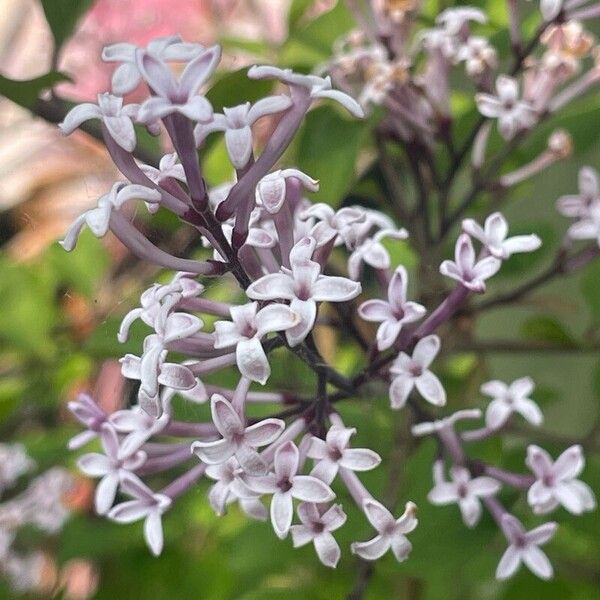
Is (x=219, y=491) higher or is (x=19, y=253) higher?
(x=219, y=491)

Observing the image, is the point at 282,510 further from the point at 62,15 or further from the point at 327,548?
the point at 62,15

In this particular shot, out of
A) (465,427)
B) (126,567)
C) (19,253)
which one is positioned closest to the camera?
(465,427)

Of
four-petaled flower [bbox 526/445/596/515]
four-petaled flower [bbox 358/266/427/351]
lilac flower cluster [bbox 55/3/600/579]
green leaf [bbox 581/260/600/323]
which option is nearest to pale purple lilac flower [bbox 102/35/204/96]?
lilac flower cluster [bbox 55/3/600/579]

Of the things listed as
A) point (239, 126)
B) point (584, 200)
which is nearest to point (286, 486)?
point (239, 126)

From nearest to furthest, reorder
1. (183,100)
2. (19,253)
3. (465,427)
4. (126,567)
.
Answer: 1. (183,100)
2. (465,427)
3. (126,567)
4. (19,253)

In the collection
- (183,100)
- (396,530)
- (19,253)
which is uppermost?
(183,100)

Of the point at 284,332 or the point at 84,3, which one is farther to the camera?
the point at 84,3

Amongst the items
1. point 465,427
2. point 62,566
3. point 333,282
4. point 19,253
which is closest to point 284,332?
point 333,282

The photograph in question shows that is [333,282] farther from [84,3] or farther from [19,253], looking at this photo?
[19,253]
